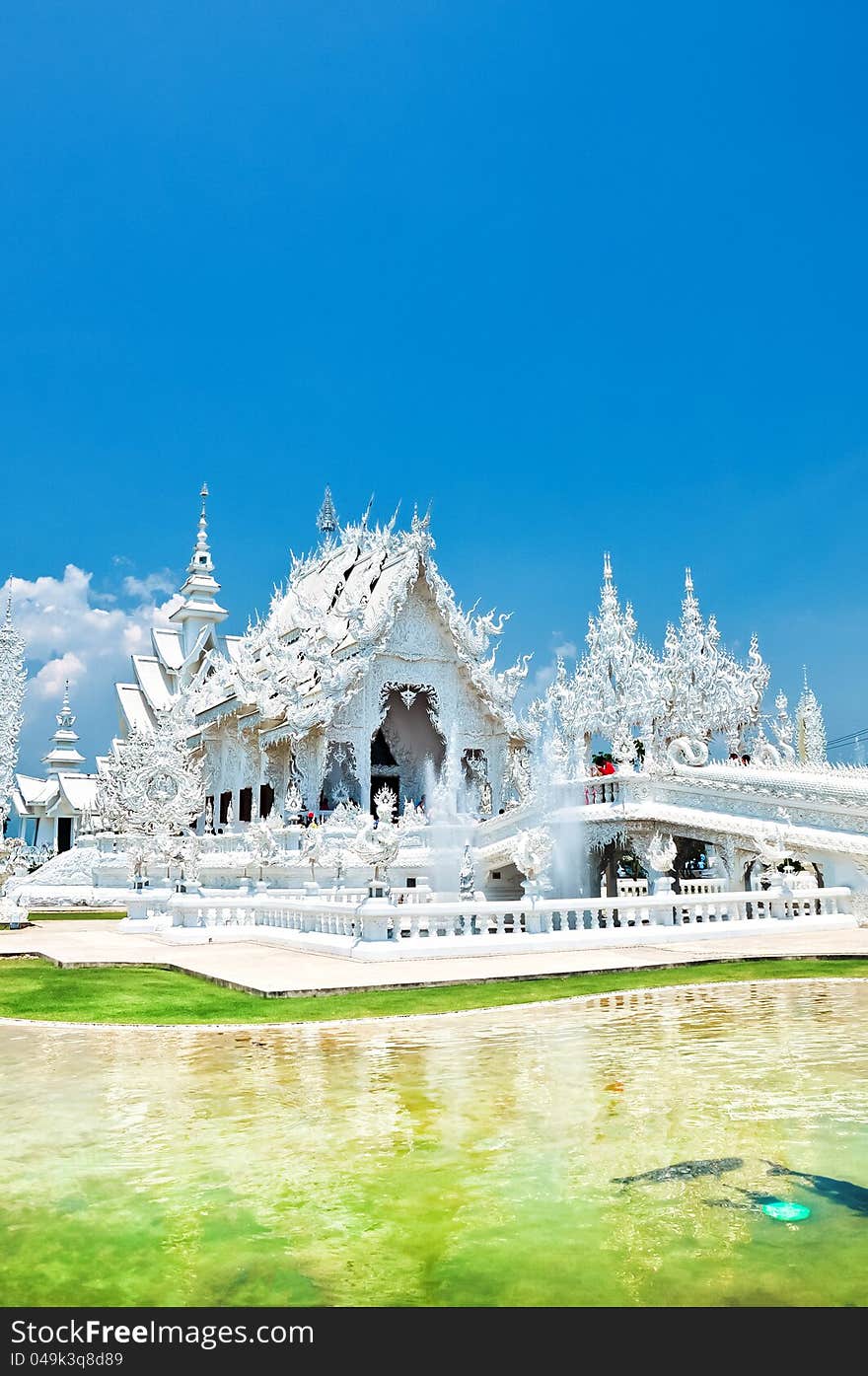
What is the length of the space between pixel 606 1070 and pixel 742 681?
115 feet

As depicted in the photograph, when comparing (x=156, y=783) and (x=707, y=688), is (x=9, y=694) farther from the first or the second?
(x=707, y=688)

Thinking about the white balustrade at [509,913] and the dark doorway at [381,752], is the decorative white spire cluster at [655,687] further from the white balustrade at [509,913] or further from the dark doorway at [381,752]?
the white balustrade at [509,913]

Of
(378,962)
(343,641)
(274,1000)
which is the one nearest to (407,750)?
(343,641)

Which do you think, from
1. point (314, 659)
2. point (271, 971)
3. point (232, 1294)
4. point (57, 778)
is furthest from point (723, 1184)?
point (57, 778)

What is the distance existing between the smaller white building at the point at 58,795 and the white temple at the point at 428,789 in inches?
222

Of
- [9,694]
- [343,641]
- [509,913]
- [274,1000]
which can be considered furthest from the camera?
[343,641]

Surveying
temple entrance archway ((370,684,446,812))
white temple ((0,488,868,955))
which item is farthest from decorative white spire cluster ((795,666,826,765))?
temple entrance archway ((370,684,446,812))

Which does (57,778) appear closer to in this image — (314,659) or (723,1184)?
(314,659)

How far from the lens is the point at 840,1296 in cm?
298

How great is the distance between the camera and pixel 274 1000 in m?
9.44

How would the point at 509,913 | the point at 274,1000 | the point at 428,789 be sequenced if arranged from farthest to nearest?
the point at 428,789 → the point at 509,913 → the point at 274,1000

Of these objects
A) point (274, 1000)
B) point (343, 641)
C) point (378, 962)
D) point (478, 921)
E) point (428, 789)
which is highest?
point (343, 641)

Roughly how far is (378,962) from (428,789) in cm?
2087

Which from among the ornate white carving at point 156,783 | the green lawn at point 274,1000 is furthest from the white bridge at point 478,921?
the ornate white carving at point 156,783
